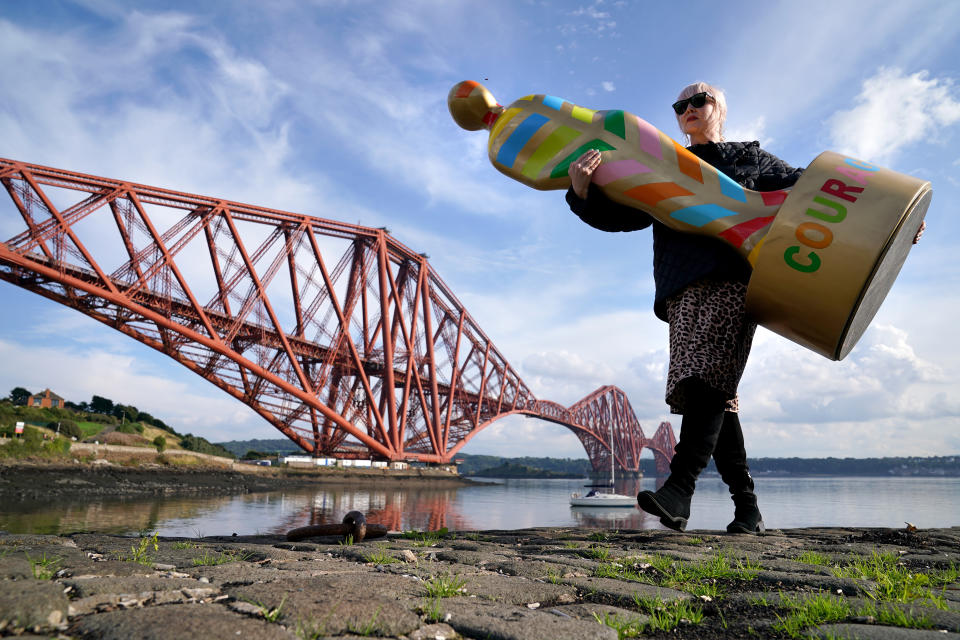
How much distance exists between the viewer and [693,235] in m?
2.46

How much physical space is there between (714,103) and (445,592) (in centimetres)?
279

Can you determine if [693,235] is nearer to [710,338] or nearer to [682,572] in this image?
[710,338]

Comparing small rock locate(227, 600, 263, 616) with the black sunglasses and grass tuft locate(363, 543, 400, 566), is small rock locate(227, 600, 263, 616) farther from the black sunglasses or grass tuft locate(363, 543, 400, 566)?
the black sunglasses

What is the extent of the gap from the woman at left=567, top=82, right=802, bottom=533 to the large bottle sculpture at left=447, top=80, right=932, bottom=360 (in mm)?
148

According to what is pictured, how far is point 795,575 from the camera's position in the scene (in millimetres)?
1971

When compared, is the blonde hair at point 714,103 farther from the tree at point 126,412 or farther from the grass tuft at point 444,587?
the tree at point 126,412

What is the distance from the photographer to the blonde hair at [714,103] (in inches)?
120

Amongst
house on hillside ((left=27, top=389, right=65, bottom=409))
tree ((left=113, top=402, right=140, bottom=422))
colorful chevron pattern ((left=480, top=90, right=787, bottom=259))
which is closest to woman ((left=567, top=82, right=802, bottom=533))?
colorful chevron pattern ((left=480, top=90, right=787, bottom=259))

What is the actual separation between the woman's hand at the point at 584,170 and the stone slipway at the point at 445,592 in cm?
161

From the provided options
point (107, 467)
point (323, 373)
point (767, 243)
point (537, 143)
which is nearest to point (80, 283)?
point (107, 467)

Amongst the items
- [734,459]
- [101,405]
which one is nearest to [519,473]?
[101,405]

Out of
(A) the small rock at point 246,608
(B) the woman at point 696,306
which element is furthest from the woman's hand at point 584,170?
(A) the small rock at point 246,608

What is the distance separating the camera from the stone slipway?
3.58 feet

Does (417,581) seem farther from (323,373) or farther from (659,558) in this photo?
(323,373)
